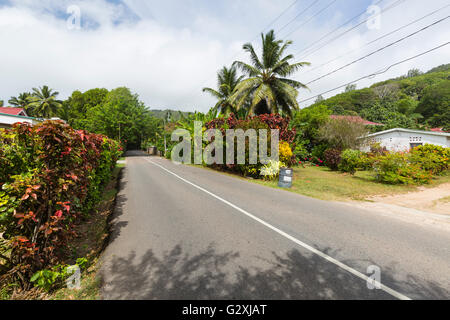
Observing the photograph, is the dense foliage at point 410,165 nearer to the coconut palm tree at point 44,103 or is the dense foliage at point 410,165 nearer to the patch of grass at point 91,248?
the patch of grass at point 91,248

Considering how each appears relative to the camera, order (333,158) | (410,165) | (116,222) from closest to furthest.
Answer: (116,222) → (410,165) → (333,158)

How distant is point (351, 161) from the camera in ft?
47.9

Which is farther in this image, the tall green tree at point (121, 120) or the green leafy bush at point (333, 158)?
the tall green tree at point (121, 120)

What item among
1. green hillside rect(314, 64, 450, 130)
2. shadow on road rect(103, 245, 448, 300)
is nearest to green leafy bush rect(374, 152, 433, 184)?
shadow on road rect(103, 245, 448, 300)

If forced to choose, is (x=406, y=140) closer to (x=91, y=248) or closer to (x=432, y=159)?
(x=432, y=159)

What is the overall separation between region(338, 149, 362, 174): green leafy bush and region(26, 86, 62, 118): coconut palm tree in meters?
53.1

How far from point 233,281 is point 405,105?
238ft

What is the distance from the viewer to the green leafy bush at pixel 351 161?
14.3m

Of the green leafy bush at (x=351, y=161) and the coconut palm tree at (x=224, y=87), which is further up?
the coconut palm tree at (x=224, y=87)

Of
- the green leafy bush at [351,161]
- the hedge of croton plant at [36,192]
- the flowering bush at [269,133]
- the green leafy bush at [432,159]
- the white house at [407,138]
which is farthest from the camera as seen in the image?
the white house at [407,138]

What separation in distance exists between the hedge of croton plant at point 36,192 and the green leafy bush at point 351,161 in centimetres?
1614

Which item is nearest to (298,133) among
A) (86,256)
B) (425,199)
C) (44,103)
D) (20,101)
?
(425,199)

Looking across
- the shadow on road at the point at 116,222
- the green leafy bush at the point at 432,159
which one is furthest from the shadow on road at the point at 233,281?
the green leafy bush at the point at 432,159
